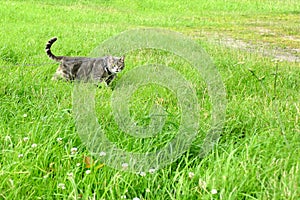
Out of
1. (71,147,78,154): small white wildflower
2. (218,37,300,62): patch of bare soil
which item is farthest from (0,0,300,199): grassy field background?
(218,37,300,62): patch of bare soil

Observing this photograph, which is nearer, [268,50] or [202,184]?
[202,184]

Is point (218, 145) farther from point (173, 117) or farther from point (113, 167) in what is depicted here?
point (113, 167)

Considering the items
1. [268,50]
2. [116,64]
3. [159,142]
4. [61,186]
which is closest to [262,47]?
[268,50]

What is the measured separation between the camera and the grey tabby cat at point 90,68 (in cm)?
468

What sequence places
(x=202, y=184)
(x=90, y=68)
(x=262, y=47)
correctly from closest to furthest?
(x=202, y=184) < (x=90, y=68) < (x=262, y=47)

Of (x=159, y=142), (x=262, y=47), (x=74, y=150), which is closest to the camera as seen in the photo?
(x=74, y=150)

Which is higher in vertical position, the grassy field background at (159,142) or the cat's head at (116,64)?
the cat's head at (116,64)

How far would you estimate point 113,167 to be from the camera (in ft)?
7.63

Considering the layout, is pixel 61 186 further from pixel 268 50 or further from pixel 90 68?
pixel 268 50

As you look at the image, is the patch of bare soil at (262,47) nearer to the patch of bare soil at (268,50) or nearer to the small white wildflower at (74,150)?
the patch of bare soil at (268,50)

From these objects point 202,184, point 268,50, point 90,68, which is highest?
point 90,68

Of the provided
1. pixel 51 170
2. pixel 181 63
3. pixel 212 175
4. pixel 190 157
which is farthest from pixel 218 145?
pixel 181 63

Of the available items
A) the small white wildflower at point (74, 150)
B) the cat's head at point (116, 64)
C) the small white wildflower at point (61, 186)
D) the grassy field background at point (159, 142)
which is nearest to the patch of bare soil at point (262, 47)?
the grassy field background at point (159, 142)

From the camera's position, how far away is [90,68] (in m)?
4.87
